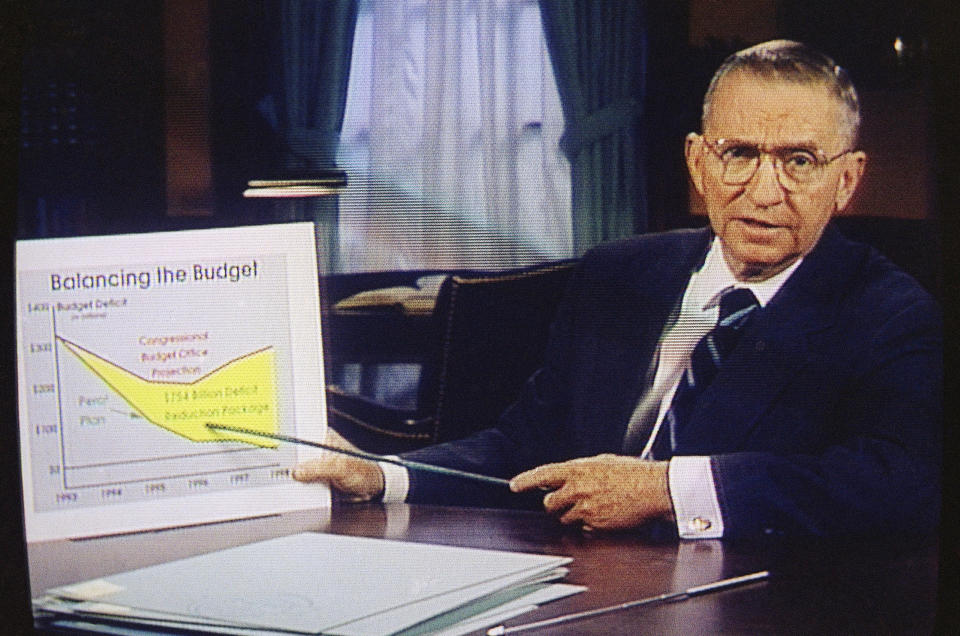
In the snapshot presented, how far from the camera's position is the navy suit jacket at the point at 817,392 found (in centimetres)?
97

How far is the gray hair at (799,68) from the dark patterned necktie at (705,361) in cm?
18

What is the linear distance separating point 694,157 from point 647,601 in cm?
42

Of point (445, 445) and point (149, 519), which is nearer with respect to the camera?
point (149, 519)

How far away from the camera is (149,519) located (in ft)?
3.33

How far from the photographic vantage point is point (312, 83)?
1008 millimetres

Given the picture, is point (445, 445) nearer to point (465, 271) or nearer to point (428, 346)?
Answer: point (428, 346)

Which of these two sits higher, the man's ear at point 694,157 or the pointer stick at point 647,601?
the man's ear at point 694,157

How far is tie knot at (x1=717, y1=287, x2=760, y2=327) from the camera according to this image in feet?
3.35

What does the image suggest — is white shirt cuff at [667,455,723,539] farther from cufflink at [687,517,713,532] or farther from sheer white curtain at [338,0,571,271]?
sheer white curtain at [338,0,571,271]

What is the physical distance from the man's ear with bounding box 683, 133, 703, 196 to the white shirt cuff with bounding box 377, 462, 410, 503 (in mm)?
440

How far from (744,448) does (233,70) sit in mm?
581

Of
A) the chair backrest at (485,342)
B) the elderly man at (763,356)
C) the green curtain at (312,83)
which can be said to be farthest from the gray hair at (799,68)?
the green curtain at (312,83)

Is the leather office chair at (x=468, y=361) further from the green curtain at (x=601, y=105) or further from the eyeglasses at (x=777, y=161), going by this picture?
the eyeglasses at (x=777, y=161)

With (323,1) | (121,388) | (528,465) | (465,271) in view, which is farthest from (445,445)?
(323,1)
